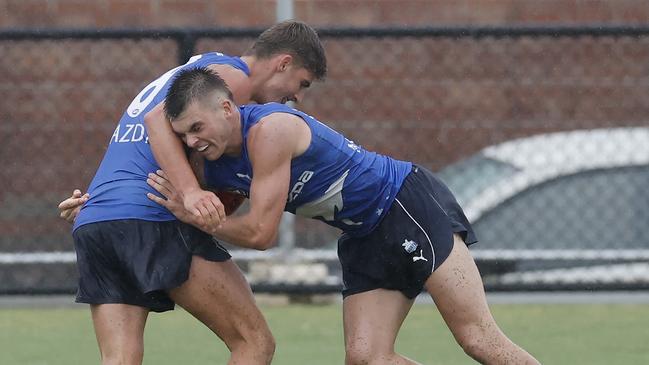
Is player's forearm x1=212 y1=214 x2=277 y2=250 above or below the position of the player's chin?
below

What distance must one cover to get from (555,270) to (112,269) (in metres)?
4.34

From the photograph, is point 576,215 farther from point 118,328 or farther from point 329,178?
point 118,328

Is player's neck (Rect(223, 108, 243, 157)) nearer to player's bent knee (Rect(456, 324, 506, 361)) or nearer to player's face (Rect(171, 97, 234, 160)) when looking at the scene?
player's face (Rect(171, 97, 234, 160))

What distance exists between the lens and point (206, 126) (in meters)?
5.65

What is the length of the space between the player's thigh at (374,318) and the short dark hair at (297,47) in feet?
2.80

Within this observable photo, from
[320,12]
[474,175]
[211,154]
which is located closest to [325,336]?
[474,175]

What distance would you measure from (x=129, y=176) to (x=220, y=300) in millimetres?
537

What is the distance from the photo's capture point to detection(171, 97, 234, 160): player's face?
5.65 m

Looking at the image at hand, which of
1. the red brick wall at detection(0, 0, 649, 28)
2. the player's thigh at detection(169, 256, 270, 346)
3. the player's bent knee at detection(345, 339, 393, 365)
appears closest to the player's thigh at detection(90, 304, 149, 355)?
the player's thigh at detection(169, 256, 270, 346)

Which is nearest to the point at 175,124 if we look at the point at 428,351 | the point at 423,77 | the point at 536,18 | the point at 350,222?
the point at 350,222

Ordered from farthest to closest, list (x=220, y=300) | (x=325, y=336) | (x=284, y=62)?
(x=325, y=336)
(x=284, y=62)
(x=220, y=300)

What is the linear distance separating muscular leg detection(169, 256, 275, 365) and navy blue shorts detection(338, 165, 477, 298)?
0.52m

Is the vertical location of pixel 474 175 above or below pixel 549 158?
below

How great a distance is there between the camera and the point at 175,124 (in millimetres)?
5699
